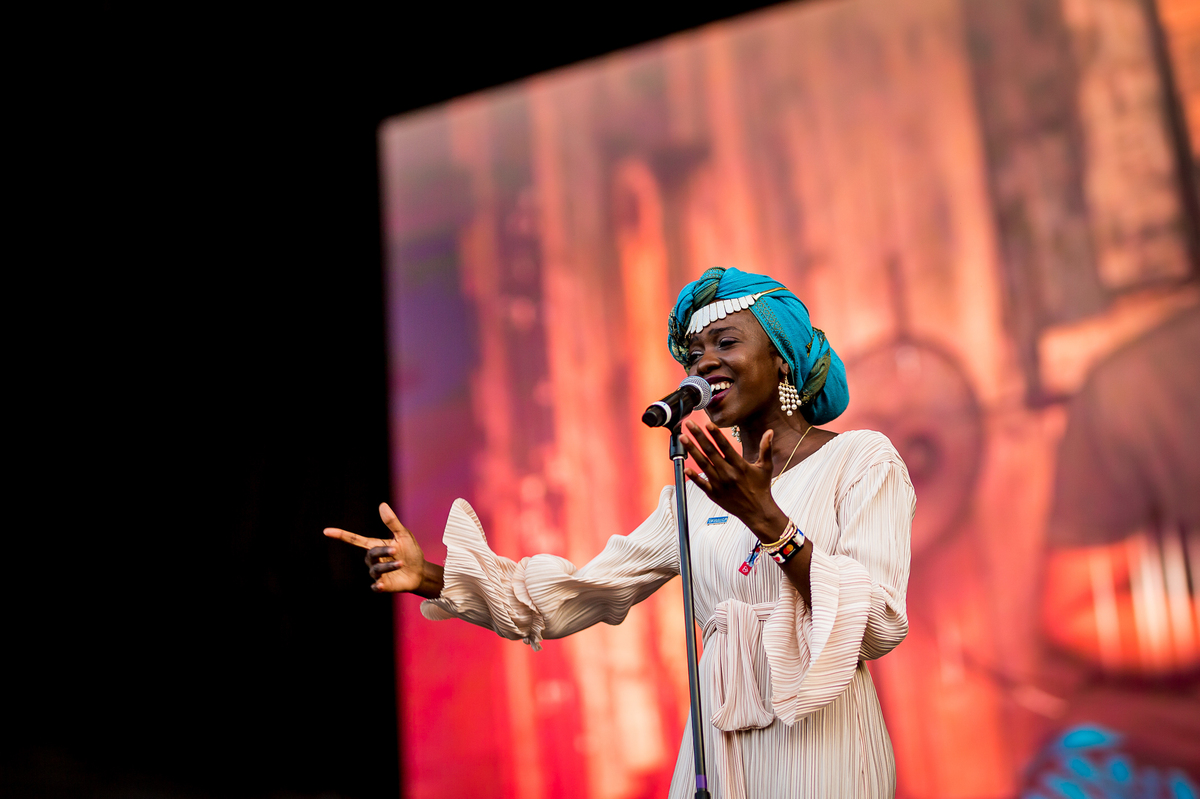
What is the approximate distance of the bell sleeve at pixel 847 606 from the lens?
1.36m

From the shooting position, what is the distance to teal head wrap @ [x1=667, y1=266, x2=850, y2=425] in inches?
67.1

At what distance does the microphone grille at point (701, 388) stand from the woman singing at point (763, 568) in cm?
7

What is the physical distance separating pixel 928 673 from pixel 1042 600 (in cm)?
45

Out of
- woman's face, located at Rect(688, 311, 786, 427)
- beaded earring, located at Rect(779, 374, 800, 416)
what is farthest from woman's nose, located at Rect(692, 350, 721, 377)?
beaded earring, located at Rect(779, 374, 800, 416)

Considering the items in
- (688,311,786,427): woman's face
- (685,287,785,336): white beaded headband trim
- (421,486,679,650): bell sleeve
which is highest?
(685,287,785,336): white beaded headband trim

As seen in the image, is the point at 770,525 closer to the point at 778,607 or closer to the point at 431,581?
the point at 778,607

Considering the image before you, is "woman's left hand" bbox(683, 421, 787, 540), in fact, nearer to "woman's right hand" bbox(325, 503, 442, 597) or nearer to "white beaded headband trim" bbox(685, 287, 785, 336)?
"white beaded headband trim" bbox(685, 287, 785, 336)

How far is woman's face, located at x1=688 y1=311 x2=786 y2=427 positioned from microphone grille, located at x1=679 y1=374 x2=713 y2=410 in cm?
5

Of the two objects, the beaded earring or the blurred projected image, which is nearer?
the beaded earring

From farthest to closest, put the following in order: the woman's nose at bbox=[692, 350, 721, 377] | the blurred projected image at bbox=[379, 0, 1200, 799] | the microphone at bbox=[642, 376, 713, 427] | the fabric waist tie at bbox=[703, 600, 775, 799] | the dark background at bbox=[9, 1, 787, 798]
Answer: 1. the dark background at bbox=[9, 1, 787, 798]
2. the blurred projected image at bbox=[379, 0, 1200, 799]
3. the woman's nose at bbox=[692, 350, 721, 377]
4. the fabric waist tie at bbox=[703, 600, 775, 799]
5. the microphone at bbox=[642, 376, 713, 427]

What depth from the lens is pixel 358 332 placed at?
446cm

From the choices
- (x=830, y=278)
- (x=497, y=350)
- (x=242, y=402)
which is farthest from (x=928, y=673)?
(x=242, y=402)

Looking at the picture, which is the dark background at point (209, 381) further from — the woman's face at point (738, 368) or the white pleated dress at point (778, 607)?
the woman's face at point (738, 368)

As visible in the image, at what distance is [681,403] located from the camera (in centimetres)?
152
